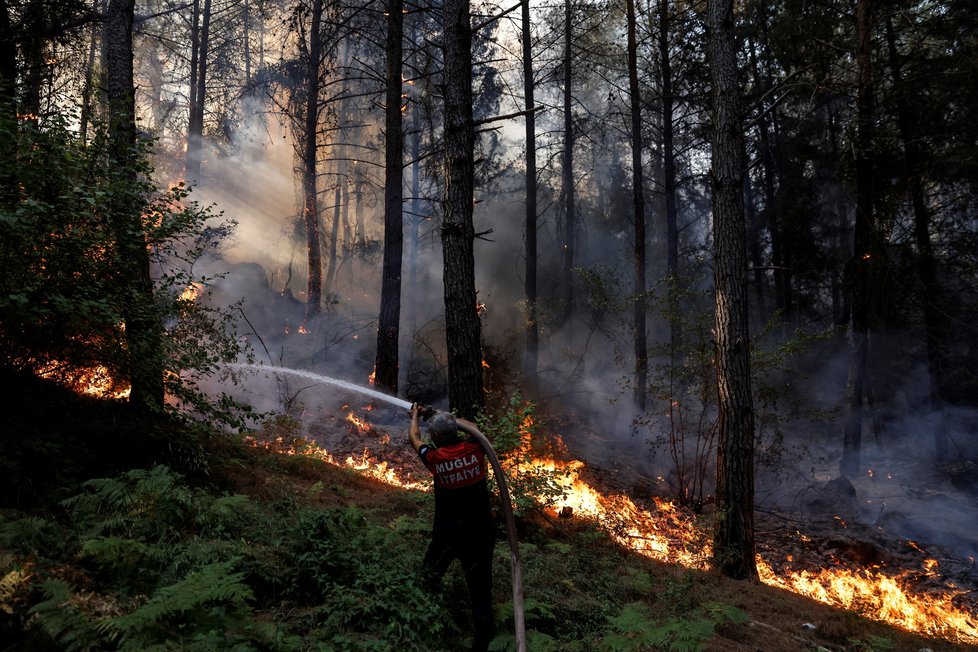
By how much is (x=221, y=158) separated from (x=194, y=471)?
92.3ft

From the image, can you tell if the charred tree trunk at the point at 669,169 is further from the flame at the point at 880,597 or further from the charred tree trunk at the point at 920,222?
the charred tree trunk at the point at 920,222

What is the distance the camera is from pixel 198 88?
893 inches

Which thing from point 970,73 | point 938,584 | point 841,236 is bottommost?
point 938,584

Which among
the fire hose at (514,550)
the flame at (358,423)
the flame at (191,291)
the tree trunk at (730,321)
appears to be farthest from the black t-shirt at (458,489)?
the flame at (358,423)

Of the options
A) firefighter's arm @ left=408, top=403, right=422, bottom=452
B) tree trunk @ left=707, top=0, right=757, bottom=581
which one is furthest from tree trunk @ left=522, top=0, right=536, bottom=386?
firefighter's arm @ left=408, top=403, right=422, bottom=452

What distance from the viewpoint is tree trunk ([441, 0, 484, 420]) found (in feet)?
24.5

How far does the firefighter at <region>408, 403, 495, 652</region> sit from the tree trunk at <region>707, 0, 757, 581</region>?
4.74m

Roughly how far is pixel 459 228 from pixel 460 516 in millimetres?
3939

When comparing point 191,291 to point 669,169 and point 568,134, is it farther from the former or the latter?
point 568,134

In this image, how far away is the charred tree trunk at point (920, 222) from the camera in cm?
1475

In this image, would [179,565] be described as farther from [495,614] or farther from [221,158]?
[221,158]

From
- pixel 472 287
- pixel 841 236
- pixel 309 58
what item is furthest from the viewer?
pixel 841 236

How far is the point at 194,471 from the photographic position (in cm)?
663

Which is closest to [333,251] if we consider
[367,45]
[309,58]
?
[367,45]
